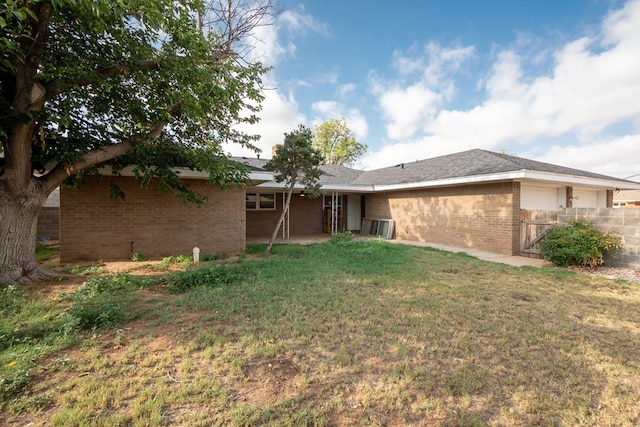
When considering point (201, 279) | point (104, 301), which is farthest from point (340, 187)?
point (104, 301)

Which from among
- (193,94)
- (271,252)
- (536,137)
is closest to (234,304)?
(193,94)

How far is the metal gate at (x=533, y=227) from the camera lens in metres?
8.95

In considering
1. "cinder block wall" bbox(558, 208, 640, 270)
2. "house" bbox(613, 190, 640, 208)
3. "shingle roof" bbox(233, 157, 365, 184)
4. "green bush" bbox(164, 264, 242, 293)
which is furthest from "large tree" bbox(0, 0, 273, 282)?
"house" bbox(613, 190, 640, 208)

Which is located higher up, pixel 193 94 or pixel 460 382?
pixel 193 94

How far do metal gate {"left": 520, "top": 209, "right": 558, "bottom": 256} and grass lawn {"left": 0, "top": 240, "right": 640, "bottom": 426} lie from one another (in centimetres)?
393

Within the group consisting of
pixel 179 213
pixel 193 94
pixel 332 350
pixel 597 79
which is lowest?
pixel 332 350

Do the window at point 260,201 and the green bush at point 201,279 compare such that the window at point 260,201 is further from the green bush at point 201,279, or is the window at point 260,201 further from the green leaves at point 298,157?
the green bush at point 201,279

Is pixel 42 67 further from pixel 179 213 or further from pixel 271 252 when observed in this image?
pixel 271 252

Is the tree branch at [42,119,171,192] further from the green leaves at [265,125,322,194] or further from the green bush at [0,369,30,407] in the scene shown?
the green bush at [0,369,30,407]

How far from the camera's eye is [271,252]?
9.54 metres

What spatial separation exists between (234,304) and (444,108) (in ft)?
57.9

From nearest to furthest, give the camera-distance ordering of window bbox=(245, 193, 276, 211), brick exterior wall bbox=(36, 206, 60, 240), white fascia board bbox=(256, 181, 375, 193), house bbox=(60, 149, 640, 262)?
1. house bbox=(60, 149, 640, 262)
2. brick exterior wall bbox=(36, 206, 60, 240)
3. white fascia board bbox=(256, 181, 375, 193)
4. window bbox=(245, 193, 276, 211)

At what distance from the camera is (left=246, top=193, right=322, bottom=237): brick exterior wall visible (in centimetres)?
1448

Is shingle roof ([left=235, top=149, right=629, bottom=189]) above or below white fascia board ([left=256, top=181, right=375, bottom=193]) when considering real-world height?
above
